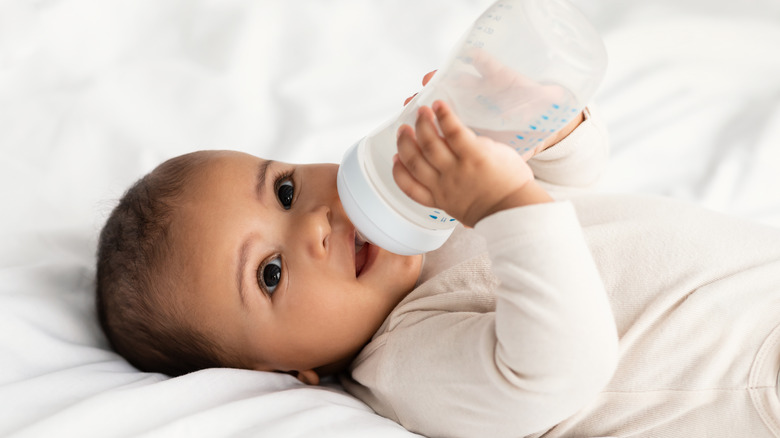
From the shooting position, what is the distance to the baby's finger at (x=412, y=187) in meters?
1.07

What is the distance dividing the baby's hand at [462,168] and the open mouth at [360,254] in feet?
0.96

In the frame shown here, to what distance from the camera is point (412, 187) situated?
3.50 feet

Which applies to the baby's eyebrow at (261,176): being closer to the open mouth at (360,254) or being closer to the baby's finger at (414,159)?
the open mouth at (360,254)

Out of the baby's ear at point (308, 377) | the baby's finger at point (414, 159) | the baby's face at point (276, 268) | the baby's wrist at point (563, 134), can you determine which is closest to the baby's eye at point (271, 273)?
the baby's face at point (276, 268)

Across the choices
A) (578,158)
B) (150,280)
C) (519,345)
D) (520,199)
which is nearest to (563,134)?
(578,158)

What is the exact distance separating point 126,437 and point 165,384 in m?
0.12

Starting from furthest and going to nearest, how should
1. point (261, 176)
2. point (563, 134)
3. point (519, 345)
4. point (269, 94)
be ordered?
point (269, 94)
point (563, 134)
point (261, 176)
point (519, 345)

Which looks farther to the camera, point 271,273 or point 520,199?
point 271,273

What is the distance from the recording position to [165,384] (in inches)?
45.7

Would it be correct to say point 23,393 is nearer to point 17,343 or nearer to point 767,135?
point 17,343

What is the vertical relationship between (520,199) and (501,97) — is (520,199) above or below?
below

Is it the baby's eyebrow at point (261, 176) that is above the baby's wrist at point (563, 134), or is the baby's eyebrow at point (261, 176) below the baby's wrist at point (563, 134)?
above

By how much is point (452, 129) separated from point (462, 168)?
0.19 feet

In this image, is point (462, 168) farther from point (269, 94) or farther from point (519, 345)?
point (269, 94)
